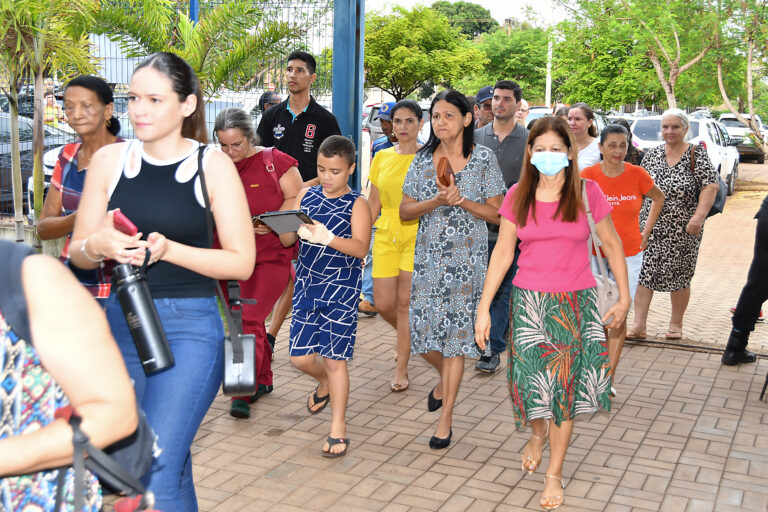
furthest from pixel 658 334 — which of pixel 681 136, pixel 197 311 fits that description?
pixel 197 311

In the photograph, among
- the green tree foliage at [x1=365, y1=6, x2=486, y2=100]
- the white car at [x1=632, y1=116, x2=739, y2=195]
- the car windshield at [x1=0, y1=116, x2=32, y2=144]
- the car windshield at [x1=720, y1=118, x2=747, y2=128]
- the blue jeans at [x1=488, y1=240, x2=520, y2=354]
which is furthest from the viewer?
the green tree foliage at [x1=365, y1=6, x2=486, y2=100]

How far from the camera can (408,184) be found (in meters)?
5.64

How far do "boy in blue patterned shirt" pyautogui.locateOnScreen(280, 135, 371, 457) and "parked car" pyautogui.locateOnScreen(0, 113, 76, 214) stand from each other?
839 centimetres

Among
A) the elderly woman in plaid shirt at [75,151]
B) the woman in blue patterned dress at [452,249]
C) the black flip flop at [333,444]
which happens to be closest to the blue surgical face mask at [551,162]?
the woman in blue patterned dress at [452,249]

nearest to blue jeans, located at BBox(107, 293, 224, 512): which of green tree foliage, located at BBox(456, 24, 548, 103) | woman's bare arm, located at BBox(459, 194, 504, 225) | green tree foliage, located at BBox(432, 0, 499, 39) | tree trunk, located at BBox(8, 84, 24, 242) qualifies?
woman's bare arm, located at BBox(459, 194, 504, 225)

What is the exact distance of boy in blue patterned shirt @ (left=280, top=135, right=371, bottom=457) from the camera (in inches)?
207

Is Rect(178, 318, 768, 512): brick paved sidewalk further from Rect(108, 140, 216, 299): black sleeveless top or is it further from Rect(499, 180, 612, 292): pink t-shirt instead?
Rect(108, 140, 216, 299): black sleeveless top

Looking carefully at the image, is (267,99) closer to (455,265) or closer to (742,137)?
(455,265)

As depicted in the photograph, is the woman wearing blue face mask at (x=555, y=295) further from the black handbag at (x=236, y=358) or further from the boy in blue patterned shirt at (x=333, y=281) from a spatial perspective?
the black handbag at (x=236, y=358)

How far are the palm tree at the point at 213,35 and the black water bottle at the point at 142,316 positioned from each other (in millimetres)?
6798

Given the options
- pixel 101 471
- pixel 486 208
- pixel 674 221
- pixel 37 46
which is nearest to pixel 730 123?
pixel 674 221

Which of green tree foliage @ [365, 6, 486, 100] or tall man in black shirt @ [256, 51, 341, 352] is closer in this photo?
tall man in black shirt @ [256, 51, 341, 352]

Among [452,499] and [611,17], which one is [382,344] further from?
[611,17]

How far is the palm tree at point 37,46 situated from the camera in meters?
9.59
